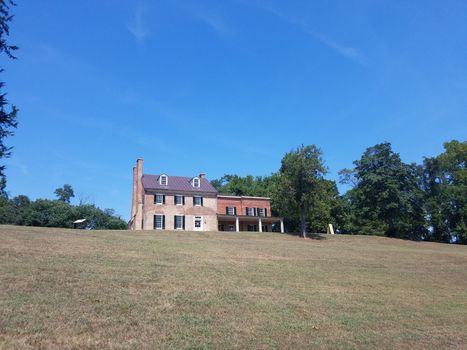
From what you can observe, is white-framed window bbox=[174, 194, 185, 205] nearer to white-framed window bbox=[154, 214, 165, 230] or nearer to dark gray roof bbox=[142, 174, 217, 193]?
dark gray roof bbox=[142, 174, 217, 193]

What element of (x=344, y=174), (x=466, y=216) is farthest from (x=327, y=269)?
(x=344, y=174)

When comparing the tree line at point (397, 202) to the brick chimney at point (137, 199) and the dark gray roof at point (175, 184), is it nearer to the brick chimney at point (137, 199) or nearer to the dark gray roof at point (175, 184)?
the dark gray roof at point (175, 184)

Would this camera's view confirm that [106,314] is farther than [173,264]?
No

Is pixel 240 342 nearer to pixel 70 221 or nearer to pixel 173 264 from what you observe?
pixel 173 264

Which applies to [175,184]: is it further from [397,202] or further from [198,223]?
[397,202]

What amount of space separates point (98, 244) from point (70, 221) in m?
56.2

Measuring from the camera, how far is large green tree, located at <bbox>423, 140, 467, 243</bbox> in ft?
221

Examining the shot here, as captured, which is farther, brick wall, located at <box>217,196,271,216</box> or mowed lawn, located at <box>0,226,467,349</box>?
brick wall, located at <box>217,196,271,216</box>

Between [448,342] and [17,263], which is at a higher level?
[17,263]

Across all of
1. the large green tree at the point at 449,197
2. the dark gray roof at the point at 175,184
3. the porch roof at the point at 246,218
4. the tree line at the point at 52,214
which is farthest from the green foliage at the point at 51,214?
the large green tree at the point at 449,197

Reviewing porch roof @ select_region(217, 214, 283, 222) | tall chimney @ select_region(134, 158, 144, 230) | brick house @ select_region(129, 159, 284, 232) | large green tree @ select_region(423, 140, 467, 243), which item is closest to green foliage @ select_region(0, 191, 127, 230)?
brick house @ select_region(129, 159, 284, 232)

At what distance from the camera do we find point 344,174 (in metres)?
79.2

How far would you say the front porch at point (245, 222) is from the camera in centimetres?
5916

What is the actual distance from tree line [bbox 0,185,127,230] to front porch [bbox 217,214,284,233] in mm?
34428
